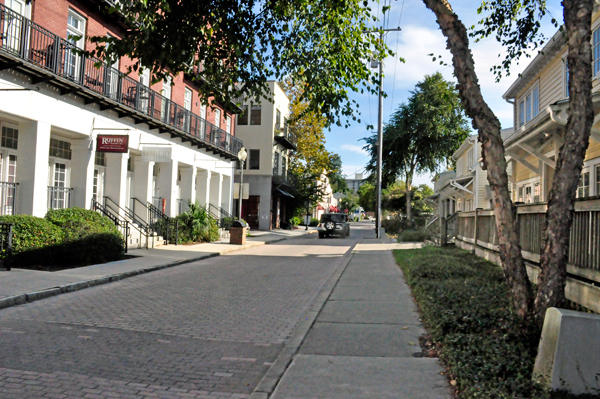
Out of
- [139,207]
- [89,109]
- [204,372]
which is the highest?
[89,109]

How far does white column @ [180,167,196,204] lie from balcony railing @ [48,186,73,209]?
29.6ft

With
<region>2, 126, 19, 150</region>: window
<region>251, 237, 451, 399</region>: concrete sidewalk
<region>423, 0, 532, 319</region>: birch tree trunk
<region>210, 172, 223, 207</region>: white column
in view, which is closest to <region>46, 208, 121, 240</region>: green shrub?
<region>2, 126, 19, 150</region>: window

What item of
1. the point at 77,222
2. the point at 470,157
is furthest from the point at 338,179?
the point at 77,222

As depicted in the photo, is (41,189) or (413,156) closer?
(41,189)

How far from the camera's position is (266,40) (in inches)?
384

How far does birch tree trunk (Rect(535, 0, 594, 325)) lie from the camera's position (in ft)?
15.3

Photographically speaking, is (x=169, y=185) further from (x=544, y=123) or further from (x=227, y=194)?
(x=544, y=123)

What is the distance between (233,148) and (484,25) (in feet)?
78.0

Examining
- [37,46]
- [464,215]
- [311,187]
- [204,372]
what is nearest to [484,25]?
[204,372]

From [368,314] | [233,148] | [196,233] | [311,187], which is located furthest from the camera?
[311,187]

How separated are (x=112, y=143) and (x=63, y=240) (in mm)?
4699

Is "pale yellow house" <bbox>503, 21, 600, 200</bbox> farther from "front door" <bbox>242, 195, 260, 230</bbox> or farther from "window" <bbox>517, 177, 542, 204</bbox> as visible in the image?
"front door" <bbox>242, 195, 260, 230</bbox>

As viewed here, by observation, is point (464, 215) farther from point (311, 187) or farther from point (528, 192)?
point (311, 187)

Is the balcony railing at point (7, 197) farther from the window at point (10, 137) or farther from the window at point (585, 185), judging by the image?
the window at point (585, 185)
